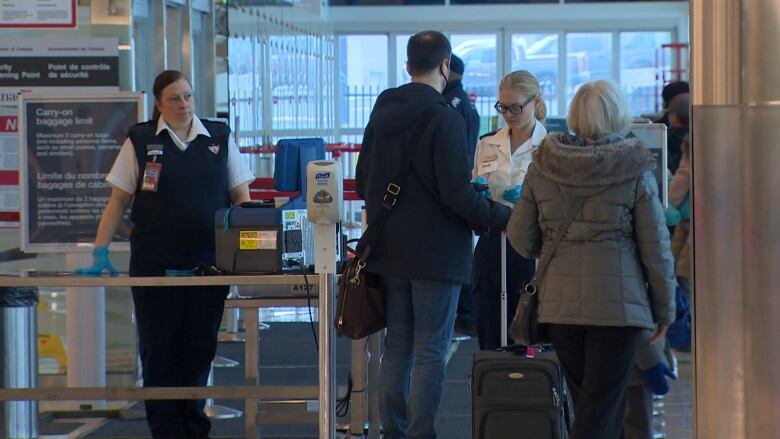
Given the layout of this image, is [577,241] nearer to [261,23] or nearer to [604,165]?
[604,165]

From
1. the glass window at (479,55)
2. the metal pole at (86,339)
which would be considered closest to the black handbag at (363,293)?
the metal pole at (86,339)

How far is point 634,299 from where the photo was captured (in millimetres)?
3889

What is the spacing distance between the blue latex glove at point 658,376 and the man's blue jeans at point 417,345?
2.41 feet

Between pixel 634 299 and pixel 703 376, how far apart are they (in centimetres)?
109

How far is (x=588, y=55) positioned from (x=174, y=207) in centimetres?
1295

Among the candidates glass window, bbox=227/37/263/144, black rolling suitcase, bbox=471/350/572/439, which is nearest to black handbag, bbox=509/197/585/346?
black rolling suitcase, bbox=471/350/572/439

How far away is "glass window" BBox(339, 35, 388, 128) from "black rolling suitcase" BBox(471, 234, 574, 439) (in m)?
13.0

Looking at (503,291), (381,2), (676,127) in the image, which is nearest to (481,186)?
(503,291)

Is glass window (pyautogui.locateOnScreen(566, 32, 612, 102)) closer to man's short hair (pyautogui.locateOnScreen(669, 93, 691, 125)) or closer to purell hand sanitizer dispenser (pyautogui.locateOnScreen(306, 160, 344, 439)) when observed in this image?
man's short hair (pyautogui.locateOnScreen(669, 93, 691, 125))

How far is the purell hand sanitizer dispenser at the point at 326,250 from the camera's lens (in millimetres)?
4430

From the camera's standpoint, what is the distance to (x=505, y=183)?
502 cm

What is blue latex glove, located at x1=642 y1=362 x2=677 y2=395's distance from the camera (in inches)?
183

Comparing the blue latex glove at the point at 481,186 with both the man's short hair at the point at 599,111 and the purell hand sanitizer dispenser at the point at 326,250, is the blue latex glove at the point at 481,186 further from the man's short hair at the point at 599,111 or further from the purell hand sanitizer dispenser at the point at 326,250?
the man's short hair at the point at 599,111

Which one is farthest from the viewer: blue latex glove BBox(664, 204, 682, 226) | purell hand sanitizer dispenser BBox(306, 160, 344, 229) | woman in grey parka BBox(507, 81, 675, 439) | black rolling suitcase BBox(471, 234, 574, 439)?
blue latex glove BBox(664, 204, 682, 226)
